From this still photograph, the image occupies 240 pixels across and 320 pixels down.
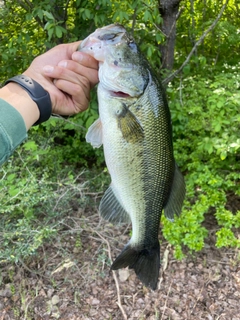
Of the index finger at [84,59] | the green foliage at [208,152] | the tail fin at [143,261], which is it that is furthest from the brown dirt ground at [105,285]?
the index finger at [84,59]

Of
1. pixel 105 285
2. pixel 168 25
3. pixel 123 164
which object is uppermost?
pixel 123 164

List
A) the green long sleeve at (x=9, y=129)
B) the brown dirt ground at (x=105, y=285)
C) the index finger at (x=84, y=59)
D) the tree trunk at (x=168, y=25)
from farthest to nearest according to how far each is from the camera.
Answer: the tree trunk at (x=168, y=25) → the brown dirt ground at (x=105, y=285) → the index finger at (x=84, y=59) → the green long sleeve at (x=9, y=129)

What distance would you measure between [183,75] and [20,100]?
303cm

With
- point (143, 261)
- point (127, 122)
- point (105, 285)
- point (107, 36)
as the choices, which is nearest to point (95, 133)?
point (127, 122)

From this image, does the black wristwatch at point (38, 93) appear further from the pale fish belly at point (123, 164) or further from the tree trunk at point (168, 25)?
the tree trunk at point (168, 25)

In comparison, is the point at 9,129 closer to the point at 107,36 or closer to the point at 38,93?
the point at 38,93

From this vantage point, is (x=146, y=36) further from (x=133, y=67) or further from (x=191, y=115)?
(x=133, y=67)

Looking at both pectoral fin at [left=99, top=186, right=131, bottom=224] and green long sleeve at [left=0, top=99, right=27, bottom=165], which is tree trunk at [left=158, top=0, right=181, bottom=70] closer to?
pectoral fin at [left=99, top=186, right=131, bottom=224]

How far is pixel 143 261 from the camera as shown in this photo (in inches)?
73.6

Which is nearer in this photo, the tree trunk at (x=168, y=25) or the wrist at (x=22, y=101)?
→ the wrist at (x=22, y=101)

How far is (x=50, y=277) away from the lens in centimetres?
300

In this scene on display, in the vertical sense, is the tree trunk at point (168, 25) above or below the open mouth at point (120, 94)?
below

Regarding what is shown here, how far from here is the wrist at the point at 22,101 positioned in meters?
1.51

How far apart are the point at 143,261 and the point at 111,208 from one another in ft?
1.22
